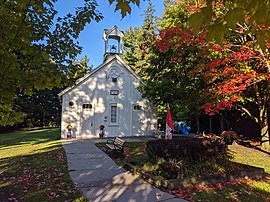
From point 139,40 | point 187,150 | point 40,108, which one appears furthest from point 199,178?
point 139,40

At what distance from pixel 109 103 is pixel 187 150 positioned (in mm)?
14125

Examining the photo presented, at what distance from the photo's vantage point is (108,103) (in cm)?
2055

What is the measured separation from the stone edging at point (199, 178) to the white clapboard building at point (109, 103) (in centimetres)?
1304

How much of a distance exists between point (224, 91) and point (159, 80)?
801cm

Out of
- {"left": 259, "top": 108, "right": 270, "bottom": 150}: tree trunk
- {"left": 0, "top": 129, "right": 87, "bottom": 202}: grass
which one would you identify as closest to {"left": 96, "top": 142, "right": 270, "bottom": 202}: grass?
{"left": 0, "top": 129, "right": 87, "bottom": 202}: grass

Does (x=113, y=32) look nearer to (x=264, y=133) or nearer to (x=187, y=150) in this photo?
(x=264, y=133)

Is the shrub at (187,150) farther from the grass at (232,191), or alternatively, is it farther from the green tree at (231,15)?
the green tree at (231,15)

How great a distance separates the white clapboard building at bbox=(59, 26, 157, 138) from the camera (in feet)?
64.4

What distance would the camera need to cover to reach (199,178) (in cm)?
626

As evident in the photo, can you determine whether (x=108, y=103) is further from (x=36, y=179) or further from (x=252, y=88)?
(x=36, y=179)

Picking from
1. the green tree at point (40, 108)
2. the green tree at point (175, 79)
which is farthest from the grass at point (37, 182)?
the green tree at point (40, 108)

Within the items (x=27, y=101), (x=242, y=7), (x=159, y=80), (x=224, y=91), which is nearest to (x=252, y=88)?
(x=224, y=91)

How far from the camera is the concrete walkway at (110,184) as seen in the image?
529 cm

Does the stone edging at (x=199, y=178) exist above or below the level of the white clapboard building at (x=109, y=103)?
below
